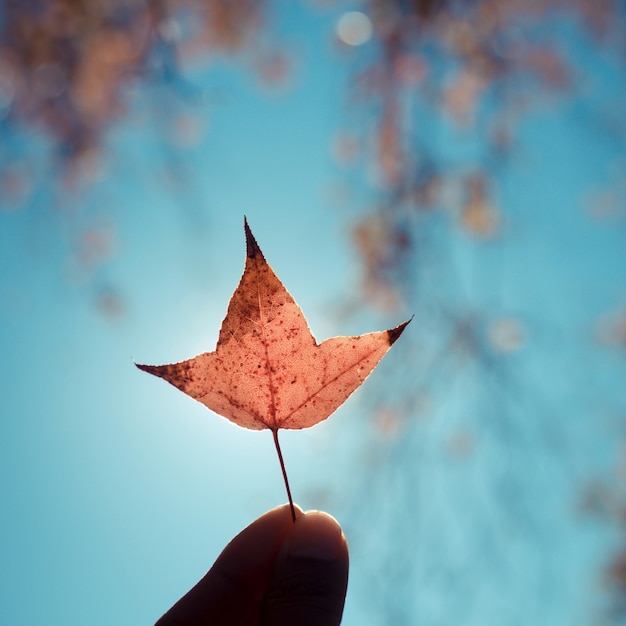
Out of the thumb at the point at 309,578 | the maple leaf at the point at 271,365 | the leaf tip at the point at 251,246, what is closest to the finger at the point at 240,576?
the thumb at the point at 309,578

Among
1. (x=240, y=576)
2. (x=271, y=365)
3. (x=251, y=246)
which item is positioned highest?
(x=251, y=246)

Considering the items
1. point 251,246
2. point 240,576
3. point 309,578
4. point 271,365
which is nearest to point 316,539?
point 309,578

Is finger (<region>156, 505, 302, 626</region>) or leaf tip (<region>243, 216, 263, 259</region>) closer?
leaf tip (<region>243, 216, 263, 259</region>)

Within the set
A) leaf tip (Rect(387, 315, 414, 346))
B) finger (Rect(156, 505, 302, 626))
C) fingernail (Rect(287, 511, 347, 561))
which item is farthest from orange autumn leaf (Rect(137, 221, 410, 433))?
finger (Rect(156, 505, 302, 626))

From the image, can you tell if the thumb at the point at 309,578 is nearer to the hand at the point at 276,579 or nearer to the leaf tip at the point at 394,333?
the hand at the point at 276,579

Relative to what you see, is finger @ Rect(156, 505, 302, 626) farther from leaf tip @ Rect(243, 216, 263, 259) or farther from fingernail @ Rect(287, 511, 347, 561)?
leaf tip @ Rect(243, 216, 263, 259)

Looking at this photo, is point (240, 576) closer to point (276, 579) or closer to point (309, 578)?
point (276, 579)

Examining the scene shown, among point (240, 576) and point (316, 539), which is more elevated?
point (316, 539)
